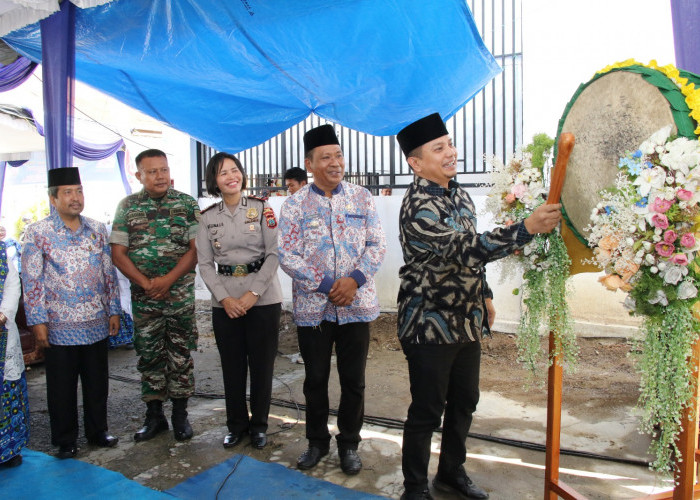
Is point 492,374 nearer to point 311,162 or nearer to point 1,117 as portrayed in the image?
point 311,162

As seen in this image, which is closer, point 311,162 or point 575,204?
point 575,204

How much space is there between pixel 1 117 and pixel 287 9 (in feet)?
26.3

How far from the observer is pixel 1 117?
9531 mm

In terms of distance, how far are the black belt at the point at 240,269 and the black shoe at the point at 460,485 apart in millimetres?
1703

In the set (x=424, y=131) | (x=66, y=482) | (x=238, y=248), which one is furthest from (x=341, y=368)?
(x=66, y=482)

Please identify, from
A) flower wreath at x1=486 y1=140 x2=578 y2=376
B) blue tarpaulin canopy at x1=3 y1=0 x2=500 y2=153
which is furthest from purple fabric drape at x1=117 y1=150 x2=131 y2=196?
flower wreath at x1=486 y1=140 x2=578 y2=376

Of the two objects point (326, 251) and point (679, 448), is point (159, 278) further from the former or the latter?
point (679, 448)

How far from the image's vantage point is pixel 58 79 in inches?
157

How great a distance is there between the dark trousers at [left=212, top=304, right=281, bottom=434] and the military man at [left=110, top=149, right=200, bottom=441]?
39 centimetres

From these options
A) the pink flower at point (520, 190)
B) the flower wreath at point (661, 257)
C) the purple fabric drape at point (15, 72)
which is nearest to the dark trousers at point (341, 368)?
the pink flower at point (520, 190)

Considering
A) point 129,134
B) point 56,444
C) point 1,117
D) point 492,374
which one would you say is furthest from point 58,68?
point 129,134

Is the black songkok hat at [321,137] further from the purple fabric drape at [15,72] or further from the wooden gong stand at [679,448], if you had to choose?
the purple fabric drape at [15,72]

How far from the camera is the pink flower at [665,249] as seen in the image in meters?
1.89

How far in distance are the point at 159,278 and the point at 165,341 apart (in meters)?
0.49
